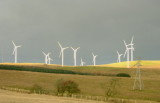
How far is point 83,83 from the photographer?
10588 cm

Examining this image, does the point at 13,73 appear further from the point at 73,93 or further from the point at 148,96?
the point at 148,96

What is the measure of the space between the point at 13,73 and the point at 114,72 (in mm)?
51028

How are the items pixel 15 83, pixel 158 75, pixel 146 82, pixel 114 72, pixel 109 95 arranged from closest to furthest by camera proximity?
pixel 109 95 → pixel 15 83 → pixel 146 82 → pixel 158 75 → pixel 114 72

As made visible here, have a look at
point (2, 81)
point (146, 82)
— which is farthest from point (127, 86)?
point (2, 81)

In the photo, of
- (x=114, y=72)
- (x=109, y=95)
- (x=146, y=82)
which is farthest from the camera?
(x=114, y=72)

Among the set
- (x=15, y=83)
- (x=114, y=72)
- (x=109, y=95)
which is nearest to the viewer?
(x=109, y=95)

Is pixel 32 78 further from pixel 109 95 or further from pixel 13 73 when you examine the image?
pixel 109 95

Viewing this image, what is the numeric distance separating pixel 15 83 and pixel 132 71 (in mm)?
68436

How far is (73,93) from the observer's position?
264ft

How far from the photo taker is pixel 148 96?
80.1 metres

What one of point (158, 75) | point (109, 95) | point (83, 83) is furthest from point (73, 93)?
point (158, 75)

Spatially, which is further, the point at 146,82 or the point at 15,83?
the point at 146,82

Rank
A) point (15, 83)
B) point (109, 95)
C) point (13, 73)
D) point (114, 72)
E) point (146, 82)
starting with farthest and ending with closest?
1. point (114, 72)
2. point (13, 73)
3. point (146, 82)
4. point (15, 83)
5. point (109, 95)

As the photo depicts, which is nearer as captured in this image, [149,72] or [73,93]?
[73,93]
